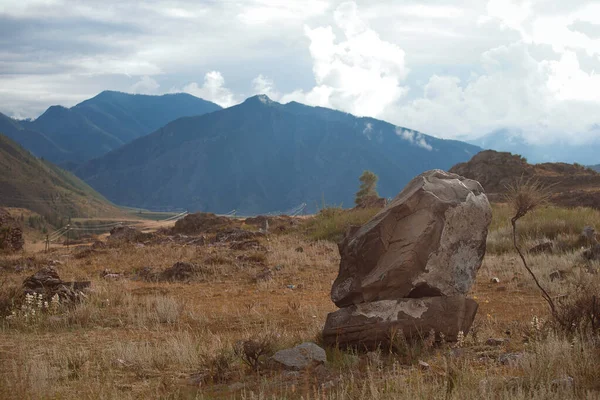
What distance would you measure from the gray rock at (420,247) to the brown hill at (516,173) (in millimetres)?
28883

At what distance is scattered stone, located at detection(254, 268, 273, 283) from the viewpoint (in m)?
14.8

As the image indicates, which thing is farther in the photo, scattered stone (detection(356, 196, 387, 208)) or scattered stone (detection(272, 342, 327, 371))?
scattered stone (detection(356, 196, 387, 208))

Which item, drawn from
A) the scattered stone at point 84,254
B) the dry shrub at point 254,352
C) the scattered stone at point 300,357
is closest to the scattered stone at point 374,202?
the scattered stone at point 84,254

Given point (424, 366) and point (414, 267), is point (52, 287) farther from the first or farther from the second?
point (424, 366)

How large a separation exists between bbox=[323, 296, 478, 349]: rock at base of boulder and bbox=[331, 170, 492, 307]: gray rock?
18cm

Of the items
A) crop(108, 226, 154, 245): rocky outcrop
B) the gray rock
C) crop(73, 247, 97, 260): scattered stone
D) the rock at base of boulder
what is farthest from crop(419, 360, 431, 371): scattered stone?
crop(108, 226, 154, 245): rocky outcrop

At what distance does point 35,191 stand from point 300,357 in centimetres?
10567

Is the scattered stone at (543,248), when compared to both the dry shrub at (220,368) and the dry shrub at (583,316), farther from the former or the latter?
the dry shrub at (220,368)

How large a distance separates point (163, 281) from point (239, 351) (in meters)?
8.41

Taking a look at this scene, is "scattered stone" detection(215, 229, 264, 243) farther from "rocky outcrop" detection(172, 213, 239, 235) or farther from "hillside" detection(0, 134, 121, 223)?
"hillside" detection(0, 134, 121, 223)

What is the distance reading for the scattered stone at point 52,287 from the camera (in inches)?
430

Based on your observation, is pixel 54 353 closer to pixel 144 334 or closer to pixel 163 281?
pixel 144 334

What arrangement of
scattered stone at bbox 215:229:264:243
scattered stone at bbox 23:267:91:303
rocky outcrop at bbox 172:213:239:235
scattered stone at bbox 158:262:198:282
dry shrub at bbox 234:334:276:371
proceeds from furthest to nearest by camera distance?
1. rocky outcrop at bbox 172:213:239:235
2. scattered stone at bbox 215:229:264:243
3. scattered stone at bbox 158:262:198:282
4. scattered stone at bbox 23:267:91:303
5. dry shrub at bbox 234:334:276:371

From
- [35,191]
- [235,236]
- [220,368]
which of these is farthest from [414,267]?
[35,191]
